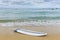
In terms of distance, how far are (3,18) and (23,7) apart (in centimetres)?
21

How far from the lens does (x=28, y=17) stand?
4.30ft

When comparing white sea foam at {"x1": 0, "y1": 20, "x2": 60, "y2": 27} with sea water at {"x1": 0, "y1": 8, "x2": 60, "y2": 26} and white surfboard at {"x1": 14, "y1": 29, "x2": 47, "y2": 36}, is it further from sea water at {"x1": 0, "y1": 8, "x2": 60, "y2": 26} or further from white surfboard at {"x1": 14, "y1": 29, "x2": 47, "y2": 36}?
white surfboard at {"x1": 14, "y1": 29, "x2": 47, "y2": 36}

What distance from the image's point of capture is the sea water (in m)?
1.26

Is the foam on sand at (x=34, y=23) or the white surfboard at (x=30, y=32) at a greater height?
the foam on sand at (x=34, y=23)

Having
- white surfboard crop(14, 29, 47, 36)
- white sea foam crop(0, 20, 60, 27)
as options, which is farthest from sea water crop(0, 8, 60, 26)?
white surfboard crop(14, 29, 47, 36)

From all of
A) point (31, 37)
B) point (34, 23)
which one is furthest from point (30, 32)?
point (34, 23)

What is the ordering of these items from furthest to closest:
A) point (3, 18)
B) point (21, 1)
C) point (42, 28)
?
point (21, 1) < point (3, 18) < point (42, 28)

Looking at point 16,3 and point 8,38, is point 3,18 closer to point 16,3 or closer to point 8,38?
point 16,3

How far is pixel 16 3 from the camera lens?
1.39m

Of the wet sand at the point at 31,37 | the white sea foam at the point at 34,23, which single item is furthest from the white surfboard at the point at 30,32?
the white sea foam at the point at 34,23

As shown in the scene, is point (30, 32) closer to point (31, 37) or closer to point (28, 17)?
point (31, 37)

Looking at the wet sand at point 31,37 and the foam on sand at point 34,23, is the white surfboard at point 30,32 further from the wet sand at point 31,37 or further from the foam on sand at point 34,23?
the foam on sand at point 34,23

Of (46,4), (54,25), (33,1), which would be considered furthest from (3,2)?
(54,25)

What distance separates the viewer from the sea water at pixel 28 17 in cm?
126
